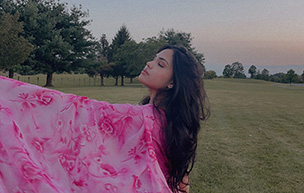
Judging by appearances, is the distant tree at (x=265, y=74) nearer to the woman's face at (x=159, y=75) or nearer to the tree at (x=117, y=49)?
the tree at (x=117, y=49)

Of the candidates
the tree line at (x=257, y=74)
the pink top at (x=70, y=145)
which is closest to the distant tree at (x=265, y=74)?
the tree line at (x=257, y=74)

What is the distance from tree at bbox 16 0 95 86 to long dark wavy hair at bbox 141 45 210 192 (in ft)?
→ 84.4

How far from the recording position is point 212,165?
395cm

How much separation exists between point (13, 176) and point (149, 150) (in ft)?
2.19

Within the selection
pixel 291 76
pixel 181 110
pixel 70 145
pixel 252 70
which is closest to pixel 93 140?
pixel 70 145

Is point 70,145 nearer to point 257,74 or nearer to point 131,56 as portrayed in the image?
point 131,56

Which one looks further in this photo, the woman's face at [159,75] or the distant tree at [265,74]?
the distant tree at [265,74]

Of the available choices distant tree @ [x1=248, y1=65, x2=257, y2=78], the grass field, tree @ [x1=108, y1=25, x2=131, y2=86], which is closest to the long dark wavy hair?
the grass field

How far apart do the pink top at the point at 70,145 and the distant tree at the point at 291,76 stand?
63232 mm

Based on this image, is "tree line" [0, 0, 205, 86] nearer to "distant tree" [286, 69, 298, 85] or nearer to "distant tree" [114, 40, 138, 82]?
"distant tree" [114, 40, 138, 82]

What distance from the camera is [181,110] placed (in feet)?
5.46

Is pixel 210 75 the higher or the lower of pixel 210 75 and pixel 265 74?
the lower

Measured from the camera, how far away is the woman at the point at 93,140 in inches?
43.6

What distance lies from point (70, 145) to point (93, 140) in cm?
12
